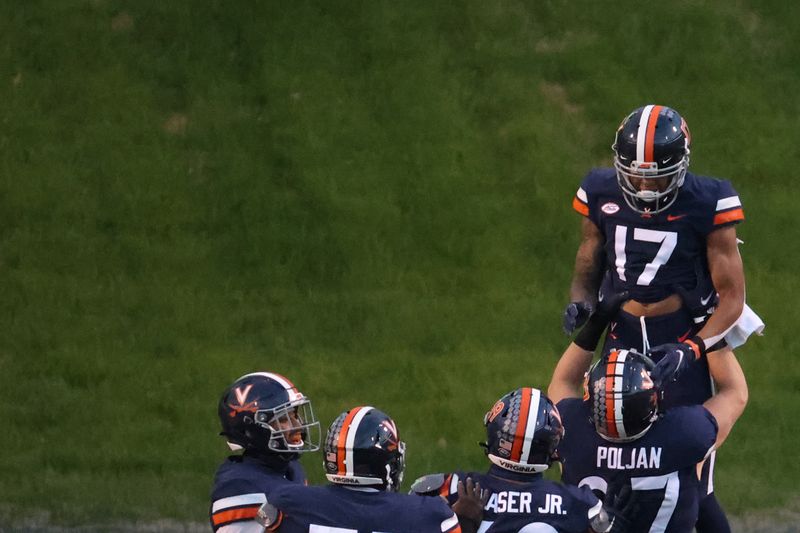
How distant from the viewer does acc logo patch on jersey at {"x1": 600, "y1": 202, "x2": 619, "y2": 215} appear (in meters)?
7.34

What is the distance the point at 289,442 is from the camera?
6.40 meters

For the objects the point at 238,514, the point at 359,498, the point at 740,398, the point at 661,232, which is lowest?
the point at 238,514

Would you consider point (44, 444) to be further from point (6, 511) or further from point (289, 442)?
point (289, 442)

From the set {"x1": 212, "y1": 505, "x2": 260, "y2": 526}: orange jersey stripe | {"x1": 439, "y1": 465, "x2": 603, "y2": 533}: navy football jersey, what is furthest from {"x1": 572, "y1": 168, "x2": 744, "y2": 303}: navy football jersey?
{"x1": 212, "y1": 505, "x2": 260, "y2": 526}: orange jersey stripe

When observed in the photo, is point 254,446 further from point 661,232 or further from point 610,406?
point 661,232

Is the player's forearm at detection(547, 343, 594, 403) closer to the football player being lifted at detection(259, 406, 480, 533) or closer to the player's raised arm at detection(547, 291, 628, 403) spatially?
the player's raised arm at detection(547, 291, 628, 403)

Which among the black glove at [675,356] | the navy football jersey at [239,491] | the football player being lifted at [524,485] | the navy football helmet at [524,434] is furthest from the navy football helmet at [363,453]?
the black glove at [675,356]

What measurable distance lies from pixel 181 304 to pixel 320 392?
173cm

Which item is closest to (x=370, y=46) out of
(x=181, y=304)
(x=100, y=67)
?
(x=100, y=67)

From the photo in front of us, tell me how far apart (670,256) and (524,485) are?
191 centimetres

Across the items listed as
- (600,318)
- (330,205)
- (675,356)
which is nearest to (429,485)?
(675,356)

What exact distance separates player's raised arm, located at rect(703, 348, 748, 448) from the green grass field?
3090 mm

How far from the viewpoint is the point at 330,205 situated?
13.2 m

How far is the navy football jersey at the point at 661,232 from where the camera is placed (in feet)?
23.4
